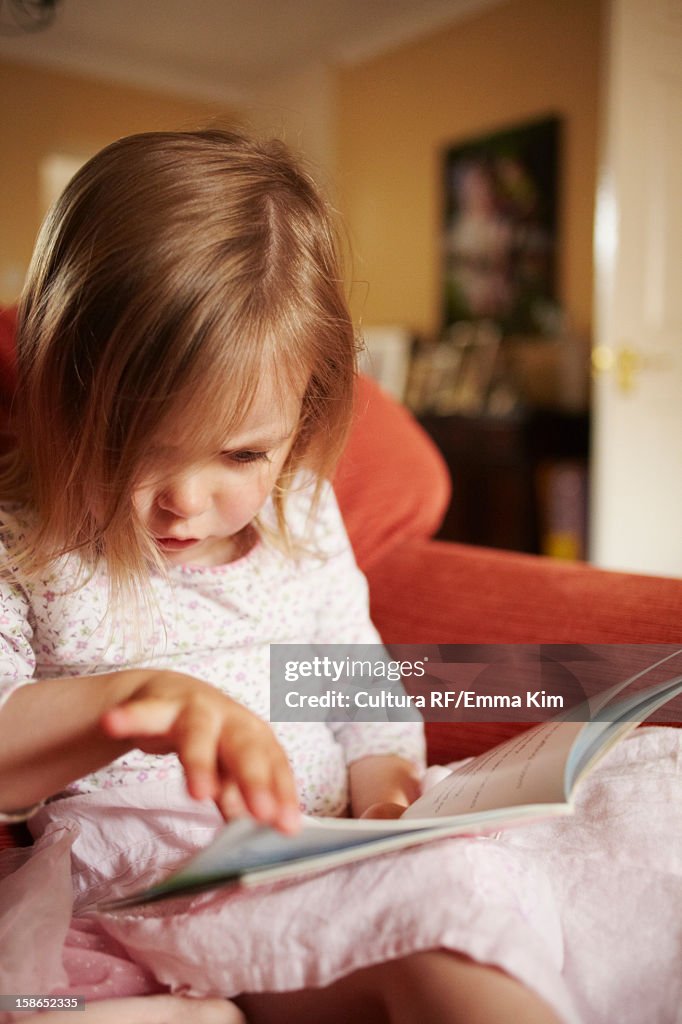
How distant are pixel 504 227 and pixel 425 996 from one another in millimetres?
3425

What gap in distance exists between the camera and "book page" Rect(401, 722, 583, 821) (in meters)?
0.46

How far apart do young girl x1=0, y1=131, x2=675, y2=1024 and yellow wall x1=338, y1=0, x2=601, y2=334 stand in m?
2.58

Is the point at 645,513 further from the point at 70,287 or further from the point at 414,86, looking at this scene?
the point at 414,86

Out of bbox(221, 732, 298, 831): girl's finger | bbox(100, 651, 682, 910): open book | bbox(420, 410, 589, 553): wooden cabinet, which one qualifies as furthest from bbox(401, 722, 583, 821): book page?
bbox(420, 410, 589, 553): wooden cabinet

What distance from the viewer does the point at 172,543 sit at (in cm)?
72

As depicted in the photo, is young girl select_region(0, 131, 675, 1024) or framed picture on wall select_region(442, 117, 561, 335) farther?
framed picture on wall select_region(442, 117, 561, 335)

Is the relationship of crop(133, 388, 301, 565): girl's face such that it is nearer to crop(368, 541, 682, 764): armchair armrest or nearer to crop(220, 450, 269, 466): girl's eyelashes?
crop(220, 450, 269, 466): girl's eyelashes

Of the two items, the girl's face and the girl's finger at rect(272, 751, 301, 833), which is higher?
the girl's face

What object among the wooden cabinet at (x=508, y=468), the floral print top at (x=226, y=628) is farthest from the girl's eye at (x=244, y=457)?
the wooden cabinet at (x=508, y=468)

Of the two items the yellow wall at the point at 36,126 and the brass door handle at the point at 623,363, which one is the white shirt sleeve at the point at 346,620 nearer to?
the brass door handle at the point at 623,363

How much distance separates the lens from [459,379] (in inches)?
135

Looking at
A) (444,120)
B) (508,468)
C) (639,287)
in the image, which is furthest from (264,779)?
(444,120)

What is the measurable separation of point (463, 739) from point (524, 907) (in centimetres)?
37

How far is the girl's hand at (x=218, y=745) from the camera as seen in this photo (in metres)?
0.43
